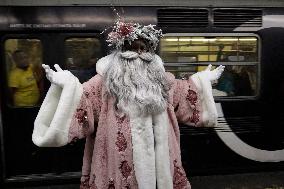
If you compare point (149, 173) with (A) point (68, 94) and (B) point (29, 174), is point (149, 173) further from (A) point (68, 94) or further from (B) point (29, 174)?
(B) point (29, 174)

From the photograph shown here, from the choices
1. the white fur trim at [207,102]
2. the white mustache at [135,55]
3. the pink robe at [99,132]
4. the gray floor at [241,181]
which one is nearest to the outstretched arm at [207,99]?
the white fur trim at [207,102]

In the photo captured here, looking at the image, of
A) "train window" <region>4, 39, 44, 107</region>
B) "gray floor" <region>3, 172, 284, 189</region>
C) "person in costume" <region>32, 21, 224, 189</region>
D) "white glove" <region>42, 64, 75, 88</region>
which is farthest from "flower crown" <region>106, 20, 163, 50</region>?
"gray floor" <region>3, 172, 284, 189</region>

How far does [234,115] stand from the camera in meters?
4.68

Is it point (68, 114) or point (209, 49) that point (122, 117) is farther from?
point (209, 49)

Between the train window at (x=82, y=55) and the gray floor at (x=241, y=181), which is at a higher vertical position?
the train window at (x=82, y=55)

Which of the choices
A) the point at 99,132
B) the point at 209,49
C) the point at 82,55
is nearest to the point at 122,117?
the point at 99,132

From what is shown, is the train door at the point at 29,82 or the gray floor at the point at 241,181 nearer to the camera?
the train door at the point at 29,82

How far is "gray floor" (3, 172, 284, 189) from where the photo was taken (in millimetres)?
4754

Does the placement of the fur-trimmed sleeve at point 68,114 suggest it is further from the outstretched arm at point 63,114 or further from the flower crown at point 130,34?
the flower crown at point 130,34

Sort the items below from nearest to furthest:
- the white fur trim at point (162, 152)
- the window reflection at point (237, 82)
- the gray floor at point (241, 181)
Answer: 1. the white fur trim at point (162, 152)
2. the window reflection at point (237, 82)
3. the gray floor at point (241, 181)

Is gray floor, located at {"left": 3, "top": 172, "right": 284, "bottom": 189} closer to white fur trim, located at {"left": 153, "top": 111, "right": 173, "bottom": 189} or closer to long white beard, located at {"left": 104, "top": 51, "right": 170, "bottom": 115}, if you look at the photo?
white fur trim, located at {"left": 153, "top": 111, "right": 173, "bottom": 189}

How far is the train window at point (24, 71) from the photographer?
4285 mm

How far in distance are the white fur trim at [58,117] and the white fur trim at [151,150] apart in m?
0.32

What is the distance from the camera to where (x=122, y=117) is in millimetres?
2172
